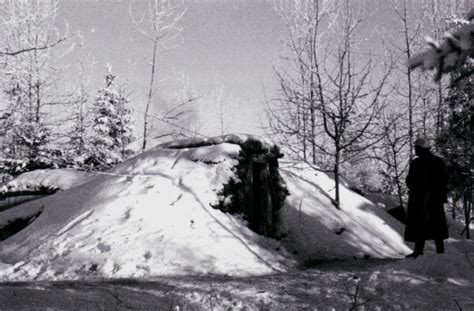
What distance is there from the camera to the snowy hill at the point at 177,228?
6.33 m

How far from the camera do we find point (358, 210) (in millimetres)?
10898

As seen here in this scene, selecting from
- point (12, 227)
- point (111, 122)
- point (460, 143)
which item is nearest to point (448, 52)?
point (12, 227)

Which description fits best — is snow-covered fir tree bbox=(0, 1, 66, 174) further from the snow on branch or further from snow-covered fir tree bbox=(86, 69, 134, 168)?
the snow on branch

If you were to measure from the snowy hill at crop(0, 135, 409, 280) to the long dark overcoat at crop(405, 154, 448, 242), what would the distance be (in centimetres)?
231

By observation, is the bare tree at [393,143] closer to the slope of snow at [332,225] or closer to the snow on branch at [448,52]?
the slope of snow at [332,225]

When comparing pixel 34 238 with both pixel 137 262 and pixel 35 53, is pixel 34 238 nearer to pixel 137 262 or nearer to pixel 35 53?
pixel 137 262

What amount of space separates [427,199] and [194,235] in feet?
12.7

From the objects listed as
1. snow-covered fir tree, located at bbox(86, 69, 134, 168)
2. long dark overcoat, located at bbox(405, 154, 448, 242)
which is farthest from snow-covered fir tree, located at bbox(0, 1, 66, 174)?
long dark overcoat, located at bbox(405, 154, 448, 242)

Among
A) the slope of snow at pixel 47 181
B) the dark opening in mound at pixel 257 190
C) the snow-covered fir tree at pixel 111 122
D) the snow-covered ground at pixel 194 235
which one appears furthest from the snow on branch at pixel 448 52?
the snow-covered fir tree at pixel 111 122

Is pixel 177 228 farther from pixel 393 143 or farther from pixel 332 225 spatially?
pixel 393 143

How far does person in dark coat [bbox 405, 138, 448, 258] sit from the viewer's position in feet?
21.0

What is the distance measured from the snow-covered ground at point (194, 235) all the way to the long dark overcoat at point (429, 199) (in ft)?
2.07

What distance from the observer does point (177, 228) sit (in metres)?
7.18

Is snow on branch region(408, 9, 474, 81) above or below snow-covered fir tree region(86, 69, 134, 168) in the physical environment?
below
